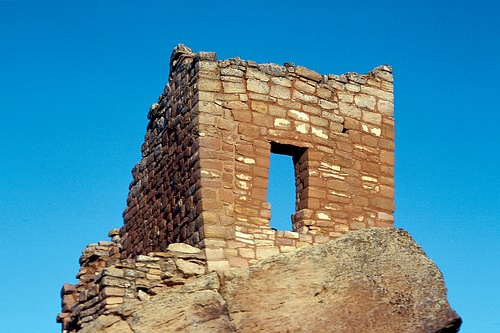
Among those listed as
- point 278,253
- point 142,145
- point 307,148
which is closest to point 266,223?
point 278,253

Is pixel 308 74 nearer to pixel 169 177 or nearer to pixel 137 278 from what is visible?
pixel 169 177

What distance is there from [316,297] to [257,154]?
254 centimetres

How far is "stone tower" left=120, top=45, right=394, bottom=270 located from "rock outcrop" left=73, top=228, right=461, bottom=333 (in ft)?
2.51

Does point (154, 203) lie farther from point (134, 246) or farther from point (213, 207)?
point (213, 207)

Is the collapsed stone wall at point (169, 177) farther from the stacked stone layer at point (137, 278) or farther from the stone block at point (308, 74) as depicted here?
the stone block at point (308, 74)

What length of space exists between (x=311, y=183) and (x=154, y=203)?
2.54 metres

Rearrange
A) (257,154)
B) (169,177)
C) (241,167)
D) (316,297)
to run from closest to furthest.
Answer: (316,297)
(241,167)
(257,154)
(169,177)

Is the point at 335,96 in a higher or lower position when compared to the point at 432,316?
higher

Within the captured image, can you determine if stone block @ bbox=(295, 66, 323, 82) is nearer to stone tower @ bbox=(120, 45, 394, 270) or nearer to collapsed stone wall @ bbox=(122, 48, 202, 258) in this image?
stone tower @ bbox=(120, 45, 394, 270)

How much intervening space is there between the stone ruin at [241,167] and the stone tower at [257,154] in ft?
0.05

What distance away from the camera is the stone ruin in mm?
12688

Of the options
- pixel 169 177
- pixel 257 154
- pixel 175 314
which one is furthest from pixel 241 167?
pixel 175 314

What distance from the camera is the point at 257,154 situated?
13.5m

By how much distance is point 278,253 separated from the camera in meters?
13.1
